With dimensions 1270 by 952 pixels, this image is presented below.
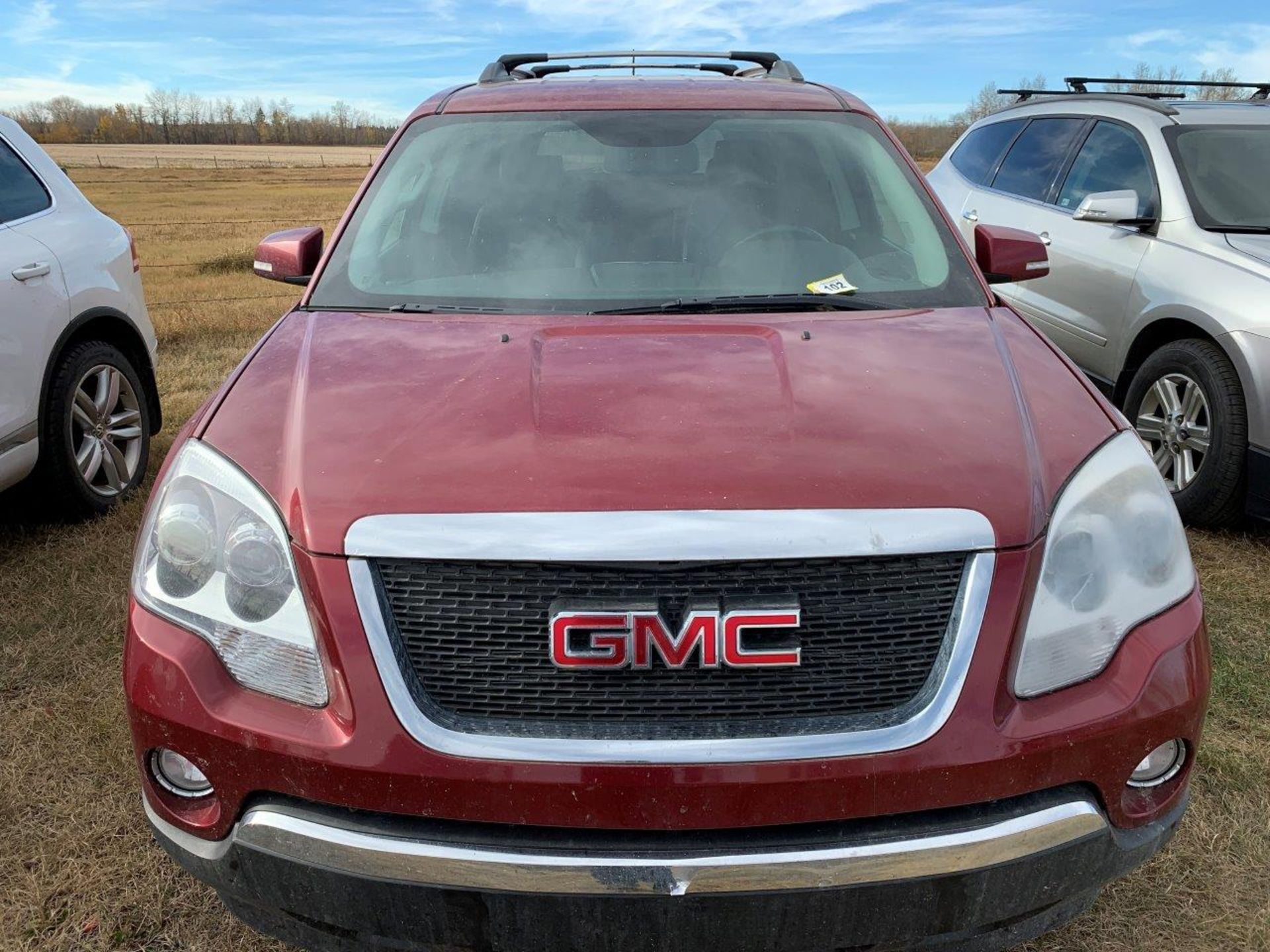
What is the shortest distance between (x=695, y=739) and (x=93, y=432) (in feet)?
12.5

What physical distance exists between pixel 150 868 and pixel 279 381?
1173mm

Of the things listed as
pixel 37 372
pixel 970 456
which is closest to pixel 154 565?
pixel 970 456

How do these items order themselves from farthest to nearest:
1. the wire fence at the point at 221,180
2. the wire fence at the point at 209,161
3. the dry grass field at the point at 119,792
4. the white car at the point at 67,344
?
the wire fence at the point at 209,161 < the wire fence at the point at 221,180 < the white car at the point at 67,344 < the dry grass field at the point at 119,792

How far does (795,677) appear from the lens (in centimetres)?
161

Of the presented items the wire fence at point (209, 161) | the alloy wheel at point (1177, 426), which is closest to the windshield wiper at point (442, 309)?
the alloy wheel at point (1177, 426)

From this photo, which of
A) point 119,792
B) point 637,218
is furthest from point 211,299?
point 637,218

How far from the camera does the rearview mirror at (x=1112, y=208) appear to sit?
15.3ft

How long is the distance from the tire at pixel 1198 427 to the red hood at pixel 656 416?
2.23m

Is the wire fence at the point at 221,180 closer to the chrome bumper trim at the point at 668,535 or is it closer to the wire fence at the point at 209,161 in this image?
the wire fence at the point at 209,161

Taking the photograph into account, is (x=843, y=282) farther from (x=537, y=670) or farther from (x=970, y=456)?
(x=537, y=670)

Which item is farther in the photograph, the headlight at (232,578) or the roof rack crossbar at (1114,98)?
the roof rack crossbar at (1114,98)

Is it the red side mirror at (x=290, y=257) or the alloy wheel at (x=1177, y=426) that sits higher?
the red side mirror at (x=290, y=257)

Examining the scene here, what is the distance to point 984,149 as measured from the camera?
6.86 meters

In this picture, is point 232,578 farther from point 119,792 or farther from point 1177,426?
point 1177,426
